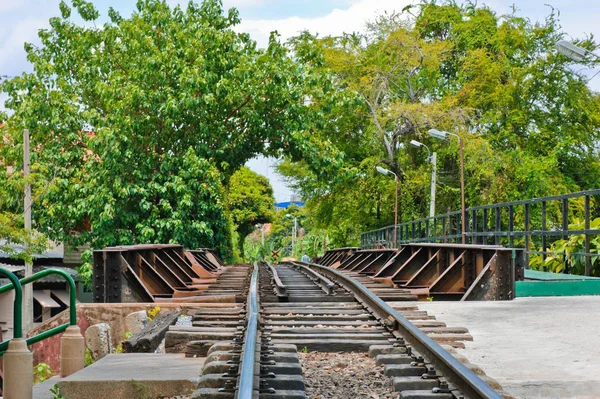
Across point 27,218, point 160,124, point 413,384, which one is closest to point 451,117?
point 160,124

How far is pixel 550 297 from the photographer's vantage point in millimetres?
10602

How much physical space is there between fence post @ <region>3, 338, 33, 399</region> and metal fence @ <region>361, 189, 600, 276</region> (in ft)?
27.8

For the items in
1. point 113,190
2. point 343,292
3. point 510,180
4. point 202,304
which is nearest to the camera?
point 202,304

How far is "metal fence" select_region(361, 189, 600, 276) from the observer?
1255cm

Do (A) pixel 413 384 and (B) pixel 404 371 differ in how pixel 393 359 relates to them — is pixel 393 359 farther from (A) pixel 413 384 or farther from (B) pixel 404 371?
(A) pixel 413 384

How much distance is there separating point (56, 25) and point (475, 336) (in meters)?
27.6

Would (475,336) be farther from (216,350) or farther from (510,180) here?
(510,180)

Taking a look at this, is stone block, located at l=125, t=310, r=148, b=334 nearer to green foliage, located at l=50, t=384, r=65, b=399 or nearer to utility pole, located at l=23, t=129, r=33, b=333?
green foliage, located at l=50, t=384, r=65, b=399

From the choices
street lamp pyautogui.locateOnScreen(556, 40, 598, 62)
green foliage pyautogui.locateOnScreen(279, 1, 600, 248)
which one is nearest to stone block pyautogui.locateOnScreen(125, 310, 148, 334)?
street lamp pyautogui.locateOnScreen(556, 40, 598, 62)

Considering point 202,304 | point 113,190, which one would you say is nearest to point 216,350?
point 202,304

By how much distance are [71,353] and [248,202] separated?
217 feet

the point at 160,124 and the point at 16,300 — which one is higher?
the point at 160,124

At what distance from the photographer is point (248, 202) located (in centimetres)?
7144

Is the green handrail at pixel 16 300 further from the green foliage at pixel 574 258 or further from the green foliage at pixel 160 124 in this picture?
the green foliage at pixel 160 124
